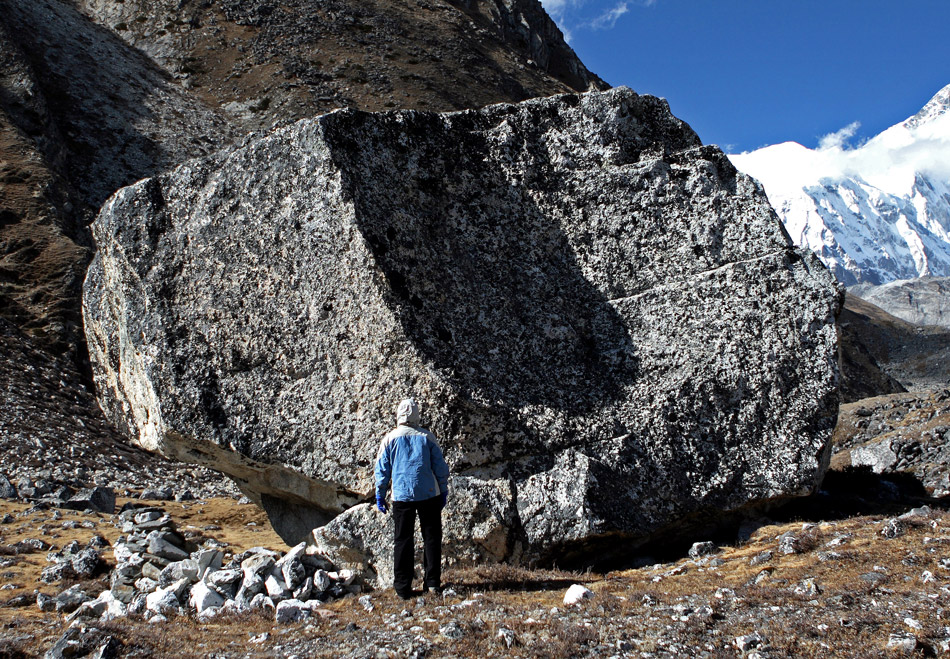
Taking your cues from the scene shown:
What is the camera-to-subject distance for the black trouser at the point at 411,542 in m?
7.07

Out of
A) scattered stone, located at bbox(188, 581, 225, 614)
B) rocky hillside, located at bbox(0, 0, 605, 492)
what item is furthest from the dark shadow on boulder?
rocky hillside, located at bbox(0, 0, 605, 492)

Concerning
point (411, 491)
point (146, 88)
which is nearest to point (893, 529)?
point (411, 491)

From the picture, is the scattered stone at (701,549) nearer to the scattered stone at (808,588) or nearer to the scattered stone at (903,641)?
the scattered stone at (808,588)

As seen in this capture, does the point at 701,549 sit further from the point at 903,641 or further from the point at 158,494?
the point at 158,494

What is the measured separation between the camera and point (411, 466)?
7102 millimetres

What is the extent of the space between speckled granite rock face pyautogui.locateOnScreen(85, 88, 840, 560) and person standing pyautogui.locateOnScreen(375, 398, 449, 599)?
3.81ft

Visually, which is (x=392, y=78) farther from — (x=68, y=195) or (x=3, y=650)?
(x=3, y=650)

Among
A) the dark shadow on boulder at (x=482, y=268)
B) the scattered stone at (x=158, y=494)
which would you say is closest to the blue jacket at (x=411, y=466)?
the dark shadow on boulder at (x=482, y=268)

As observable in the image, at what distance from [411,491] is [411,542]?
20.5 inches

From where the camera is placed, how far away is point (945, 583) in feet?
18.5

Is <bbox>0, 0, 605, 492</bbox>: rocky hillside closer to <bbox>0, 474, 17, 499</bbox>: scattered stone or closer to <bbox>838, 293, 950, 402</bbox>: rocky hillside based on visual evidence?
<bbox>0, 474, 17, 499</bbox>: scattered stone

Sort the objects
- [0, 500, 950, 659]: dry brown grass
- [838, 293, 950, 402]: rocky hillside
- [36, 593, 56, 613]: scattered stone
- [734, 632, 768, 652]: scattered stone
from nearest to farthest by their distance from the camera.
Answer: [734, 632, 768, 652]: scattered stone, [0, 500, 950, 659]: dry brown grass, [36, 593, 56, 613]: scattered stone, [838, 293, 950, 402]: rocky hillside

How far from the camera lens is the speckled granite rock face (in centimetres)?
860

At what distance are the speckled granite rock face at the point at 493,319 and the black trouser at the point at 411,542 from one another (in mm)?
1150
